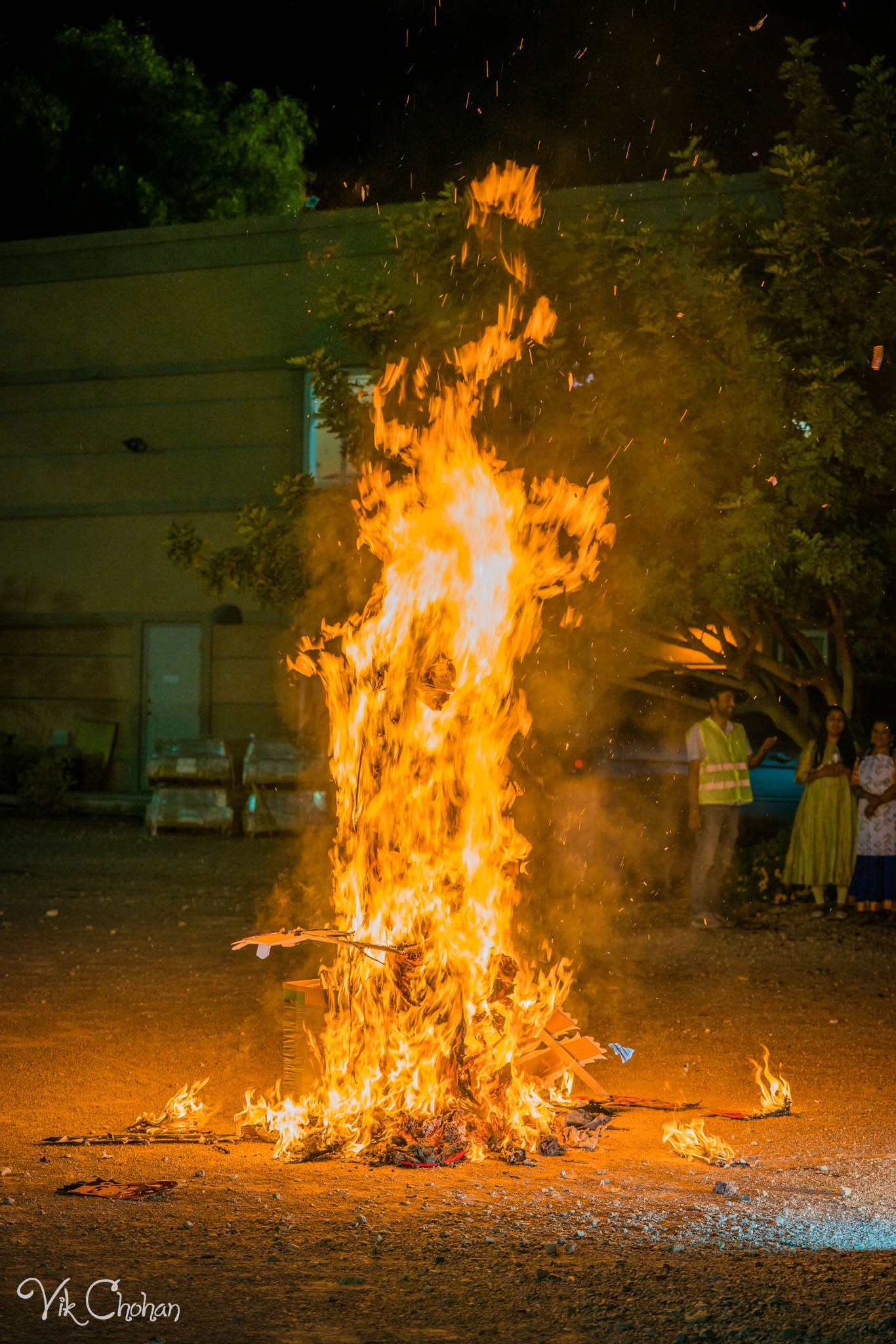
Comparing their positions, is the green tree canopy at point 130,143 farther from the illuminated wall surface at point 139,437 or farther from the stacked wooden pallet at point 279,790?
the stacked wooden pallet at point 279,790

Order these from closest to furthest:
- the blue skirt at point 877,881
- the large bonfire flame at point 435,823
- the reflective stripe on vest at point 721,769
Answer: the large bonfire flame at point 435,823 < the reflective stripe on vest at point 721,769 < the blue skirt at point 877,881

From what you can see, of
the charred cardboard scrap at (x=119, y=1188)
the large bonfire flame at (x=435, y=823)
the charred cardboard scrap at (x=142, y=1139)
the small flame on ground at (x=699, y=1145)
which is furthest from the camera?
the large bonfire flame at (x=435, y=823)

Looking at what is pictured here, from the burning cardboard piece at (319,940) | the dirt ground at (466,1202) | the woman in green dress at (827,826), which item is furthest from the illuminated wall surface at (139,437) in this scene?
the burning cardboard piece at (319,940)

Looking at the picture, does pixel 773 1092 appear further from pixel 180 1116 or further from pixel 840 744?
pixel 840 744

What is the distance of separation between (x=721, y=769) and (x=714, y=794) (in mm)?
209

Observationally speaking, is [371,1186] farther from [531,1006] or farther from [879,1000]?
[879,1000]

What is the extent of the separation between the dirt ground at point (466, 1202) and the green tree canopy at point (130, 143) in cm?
2798

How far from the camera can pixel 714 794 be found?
1248 centimetres

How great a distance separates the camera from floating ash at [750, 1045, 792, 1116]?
696 centimetres

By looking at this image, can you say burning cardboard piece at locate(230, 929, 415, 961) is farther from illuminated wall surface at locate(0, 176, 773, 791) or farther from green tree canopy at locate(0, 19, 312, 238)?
green tree canopy at locate(0, 19, 312, 238)

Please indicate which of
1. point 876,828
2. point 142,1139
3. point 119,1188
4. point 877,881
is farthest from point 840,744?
point 119,1188

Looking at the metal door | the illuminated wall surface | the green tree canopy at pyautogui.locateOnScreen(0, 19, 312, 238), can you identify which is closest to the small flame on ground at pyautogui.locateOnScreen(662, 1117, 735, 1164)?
the illuminated wall surface

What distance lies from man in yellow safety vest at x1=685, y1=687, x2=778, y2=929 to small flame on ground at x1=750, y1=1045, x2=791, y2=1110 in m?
4.72

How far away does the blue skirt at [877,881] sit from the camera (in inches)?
513
